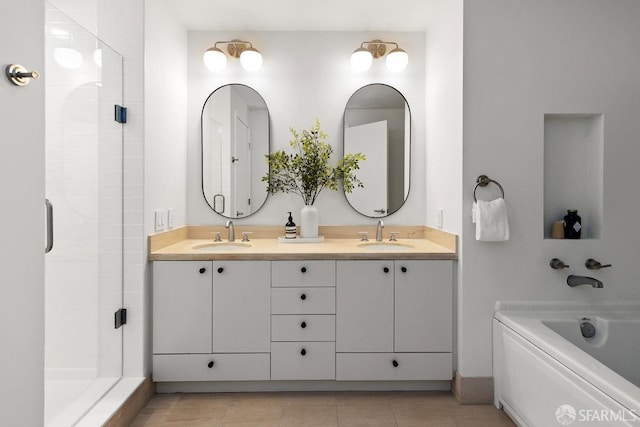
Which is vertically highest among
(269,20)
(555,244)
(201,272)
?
(269,20)

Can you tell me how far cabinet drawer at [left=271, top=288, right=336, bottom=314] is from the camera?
→ 2.36 meters

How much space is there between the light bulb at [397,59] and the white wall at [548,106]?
0.71 metres

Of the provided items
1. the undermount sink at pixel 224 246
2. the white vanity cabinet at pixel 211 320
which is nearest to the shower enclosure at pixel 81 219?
the white vanity cabinet at pixel 211 320

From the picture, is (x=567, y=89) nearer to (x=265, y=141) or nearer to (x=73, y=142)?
(x=265, y=141)

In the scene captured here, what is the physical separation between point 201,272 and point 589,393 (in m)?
1.96

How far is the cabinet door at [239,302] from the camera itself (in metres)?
2.36

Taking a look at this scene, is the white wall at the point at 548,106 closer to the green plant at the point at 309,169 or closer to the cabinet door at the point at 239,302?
the green plant at the point at 309,169

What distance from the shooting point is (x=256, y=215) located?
303 cm

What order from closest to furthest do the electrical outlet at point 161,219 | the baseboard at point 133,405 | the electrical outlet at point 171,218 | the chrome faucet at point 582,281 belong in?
the baseboard at point 133,405 → the chrome faucet at point 582,281 → the electrical outlet at point 161,219 → the electrical outlet at point 171,218

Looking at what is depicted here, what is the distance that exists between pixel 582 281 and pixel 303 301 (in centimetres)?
157

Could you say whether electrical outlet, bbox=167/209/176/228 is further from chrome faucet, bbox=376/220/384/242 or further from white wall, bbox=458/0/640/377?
white wall, bbox=458/0/640/377

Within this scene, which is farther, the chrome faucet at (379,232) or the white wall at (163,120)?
the chrome faucet at (379,232)

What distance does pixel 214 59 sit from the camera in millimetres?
2887

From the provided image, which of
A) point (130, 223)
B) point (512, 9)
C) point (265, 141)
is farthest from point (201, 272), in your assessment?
point (512, 9)
